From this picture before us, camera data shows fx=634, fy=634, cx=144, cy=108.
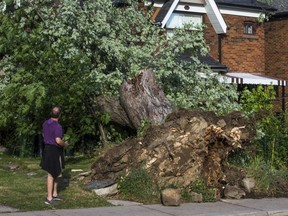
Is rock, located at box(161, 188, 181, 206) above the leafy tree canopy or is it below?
below

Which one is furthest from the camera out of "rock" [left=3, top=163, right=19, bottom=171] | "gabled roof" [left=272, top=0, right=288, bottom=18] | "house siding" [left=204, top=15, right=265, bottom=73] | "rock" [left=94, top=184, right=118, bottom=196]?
"gabled roof" [left=272, top=0, right=288, bottom=18]

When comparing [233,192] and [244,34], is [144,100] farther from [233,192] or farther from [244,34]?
[244,34]

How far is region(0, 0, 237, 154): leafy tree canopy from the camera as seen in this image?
47.1 ft

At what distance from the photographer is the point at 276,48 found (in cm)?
2564

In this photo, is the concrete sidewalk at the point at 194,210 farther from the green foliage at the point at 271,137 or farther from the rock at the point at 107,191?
the green foliage at the point at 271,137

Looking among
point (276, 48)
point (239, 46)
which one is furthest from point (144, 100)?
point (276, 48)

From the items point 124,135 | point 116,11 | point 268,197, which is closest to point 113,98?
point 124,135

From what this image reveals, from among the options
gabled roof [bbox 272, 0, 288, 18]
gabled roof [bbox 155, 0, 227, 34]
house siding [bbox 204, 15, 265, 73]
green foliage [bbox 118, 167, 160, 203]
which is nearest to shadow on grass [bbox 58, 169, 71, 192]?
green foliage [bbox 118, 167, 160, 203]

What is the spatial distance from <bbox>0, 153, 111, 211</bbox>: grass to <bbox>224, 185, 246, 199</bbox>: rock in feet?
7.91

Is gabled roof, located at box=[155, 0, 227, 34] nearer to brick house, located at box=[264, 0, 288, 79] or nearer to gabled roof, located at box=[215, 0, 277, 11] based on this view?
gabled roof, located at box=[215, 0, 277, 11]

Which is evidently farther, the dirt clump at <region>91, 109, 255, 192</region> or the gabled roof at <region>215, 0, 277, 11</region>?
the gabled roof at <region>215, 0, 277, 11</region>

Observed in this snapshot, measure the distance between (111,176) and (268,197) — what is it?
3.10 meters

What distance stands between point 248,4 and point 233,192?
48.2ft

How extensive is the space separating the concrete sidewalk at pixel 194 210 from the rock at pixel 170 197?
0.10 m
